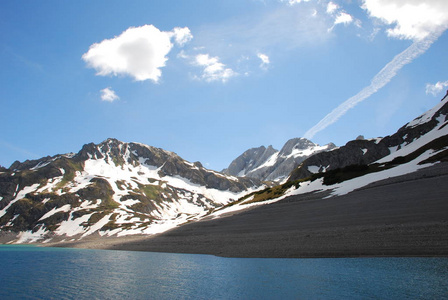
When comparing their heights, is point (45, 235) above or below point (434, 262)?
above

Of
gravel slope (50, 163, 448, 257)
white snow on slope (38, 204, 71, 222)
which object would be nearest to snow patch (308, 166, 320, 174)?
gravel slope (50, 163, 448, 257)

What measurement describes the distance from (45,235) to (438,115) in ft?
742

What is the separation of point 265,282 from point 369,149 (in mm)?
141501

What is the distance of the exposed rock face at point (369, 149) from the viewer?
137 meters

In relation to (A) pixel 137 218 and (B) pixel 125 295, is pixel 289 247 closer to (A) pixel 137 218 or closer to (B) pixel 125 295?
(B) pixel 125 295

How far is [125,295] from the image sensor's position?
2661 centimetres

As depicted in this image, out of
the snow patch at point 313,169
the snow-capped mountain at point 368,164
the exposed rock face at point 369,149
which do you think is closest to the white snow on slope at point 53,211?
the snow-capped mountain at point 368,164

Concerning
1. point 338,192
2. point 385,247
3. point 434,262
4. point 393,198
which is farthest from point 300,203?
point 434,262

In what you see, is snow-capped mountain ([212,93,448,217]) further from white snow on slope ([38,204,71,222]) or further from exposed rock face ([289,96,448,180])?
white snow on slope ([38,204,71,222])

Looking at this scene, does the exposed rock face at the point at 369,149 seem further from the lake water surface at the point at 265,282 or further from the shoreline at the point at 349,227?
the lake water surface at the point at 265,282

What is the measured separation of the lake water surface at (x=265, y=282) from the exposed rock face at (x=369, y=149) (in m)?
120

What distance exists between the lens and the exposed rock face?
13712 centimetres

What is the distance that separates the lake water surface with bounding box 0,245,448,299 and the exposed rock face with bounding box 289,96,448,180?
395ft

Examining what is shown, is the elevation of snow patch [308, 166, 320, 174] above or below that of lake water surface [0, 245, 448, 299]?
above
